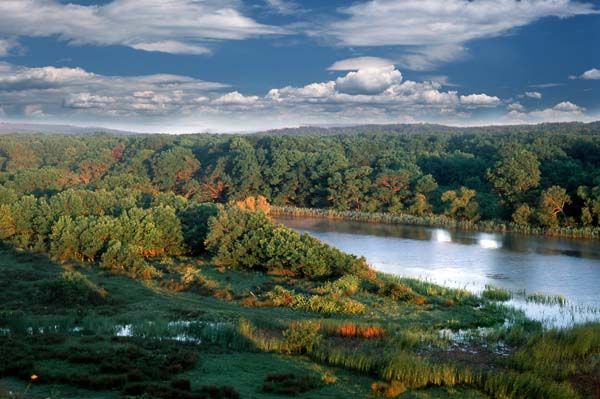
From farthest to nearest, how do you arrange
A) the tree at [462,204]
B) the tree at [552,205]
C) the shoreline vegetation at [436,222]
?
1. the tree at [462,204]
2. the tree at [552,205]
3. the shoreline vegetation at [436,222]

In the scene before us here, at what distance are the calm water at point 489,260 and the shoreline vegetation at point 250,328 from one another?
3.37 metres

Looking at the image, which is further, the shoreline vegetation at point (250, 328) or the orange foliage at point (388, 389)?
the shoreline vegetation at point (250, 328)

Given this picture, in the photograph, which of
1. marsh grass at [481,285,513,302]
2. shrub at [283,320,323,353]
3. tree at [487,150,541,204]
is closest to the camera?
shrub at [283,320,323,353]

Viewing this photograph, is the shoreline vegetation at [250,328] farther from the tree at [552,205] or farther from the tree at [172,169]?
the tree at [172,169]

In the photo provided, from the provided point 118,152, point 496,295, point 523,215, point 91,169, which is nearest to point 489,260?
point 496,295

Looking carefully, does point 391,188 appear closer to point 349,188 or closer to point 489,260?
point 349,188

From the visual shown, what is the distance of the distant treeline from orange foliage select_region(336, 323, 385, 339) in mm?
30317

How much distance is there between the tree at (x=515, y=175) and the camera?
5759 centimetres

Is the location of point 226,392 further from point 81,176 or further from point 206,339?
point 81,176

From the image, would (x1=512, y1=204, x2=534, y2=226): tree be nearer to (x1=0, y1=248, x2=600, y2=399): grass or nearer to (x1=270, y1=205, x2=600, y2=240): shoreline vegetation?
(x1=270, y1=205, x2=600, y2=240): shoreline vegetation

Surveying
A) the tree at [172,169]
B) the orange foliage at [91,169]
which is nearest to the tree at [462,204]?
the tree at [172,169]

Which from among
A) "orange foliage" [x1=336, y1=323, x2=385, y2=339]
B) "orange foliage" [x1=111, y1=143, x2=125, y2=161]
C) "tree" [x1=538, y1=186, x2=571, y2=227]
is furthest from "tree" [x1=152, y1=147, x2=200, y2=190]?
"orange foliage" [x1=336, y1=323, x2=385, y2=339]

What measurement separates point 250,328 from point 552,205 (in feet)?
135

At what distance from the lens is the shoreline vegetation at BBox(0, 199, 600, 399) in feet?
45.4
